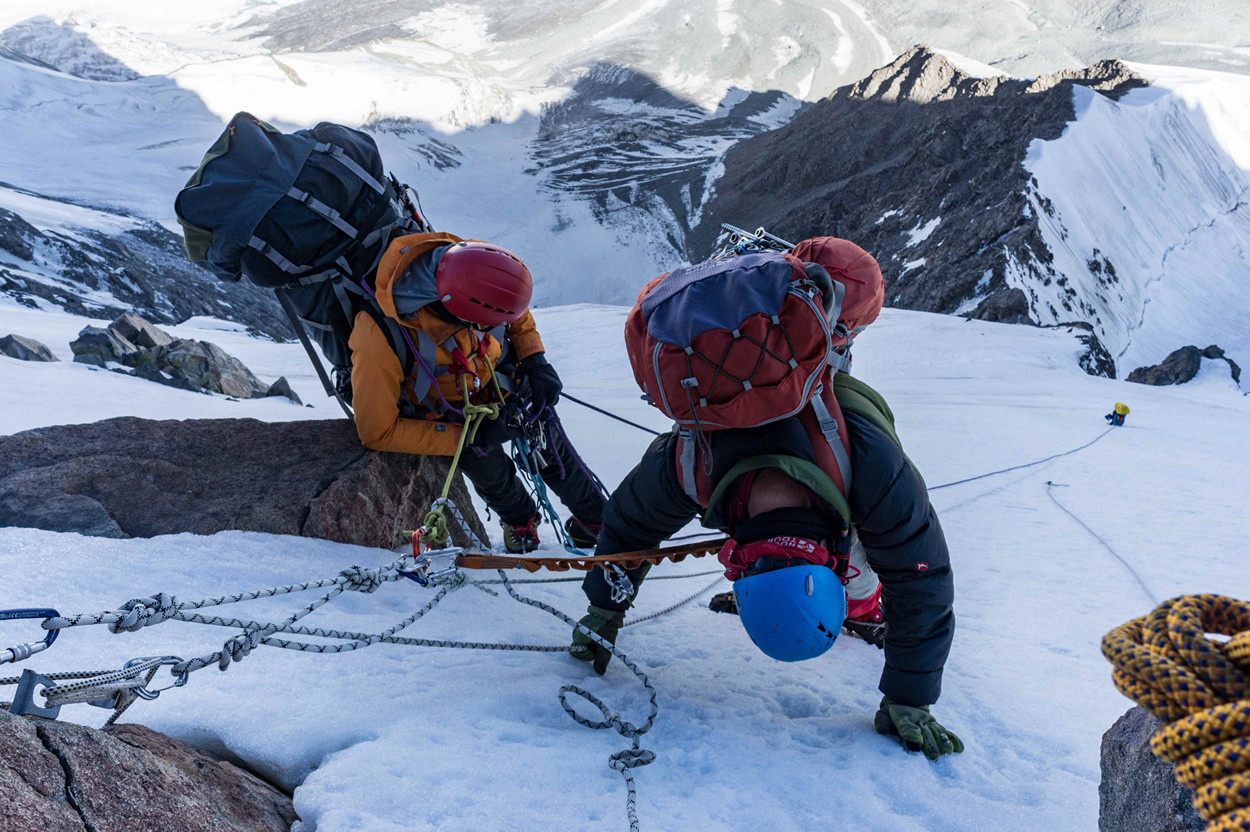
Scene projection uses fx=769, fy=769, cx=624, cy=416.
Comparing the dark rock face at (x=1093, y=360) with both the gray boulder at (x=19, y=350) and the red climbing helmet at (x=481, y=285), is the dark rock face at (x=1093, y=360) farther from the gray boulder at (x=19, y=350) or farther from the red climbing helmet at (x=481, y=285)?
the gray boulder at (x=19, y=350)

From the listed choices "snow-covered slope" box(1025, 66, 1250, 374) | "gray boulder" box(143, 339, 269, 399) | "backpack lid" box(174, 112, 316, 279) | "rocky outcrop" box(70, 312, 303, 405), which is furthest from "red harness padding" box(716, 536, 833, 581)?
"snow-covered slope" box(1025, 66, 1250, 374)

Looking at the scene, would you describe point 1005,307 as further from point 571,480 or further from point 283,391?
point 571,480

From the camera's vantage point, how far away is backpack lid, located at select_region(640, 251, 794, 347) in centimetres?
192

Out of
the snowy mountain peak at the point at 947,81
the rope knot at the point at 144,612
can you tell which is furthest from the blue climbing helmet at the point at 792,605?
the snowy mountain peak at the point at 947,81

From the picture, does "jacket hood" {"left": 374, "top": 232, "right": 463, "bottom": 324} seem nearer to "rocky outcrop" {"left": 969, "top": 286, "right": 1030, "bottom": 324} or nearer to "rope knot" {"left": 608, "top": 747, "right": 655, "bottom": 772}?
"rope knot" {"left": 608, "top": 747, "right": 655, "bottom": 772}

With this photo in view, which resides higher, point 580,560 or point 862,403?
point 862,403

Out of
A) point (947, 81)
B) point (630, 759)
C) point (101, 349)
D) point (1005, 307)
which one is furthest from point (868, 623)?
point (947, 81)

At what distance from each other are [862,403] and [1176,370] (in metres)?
23.8

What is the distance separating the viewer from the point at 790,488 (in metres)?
1.98

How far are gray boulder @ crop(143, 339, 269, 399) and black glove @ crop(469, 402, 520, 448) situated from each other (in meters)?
6.23

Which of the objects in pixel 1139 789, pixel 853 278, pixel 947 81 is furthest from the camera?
pixel 947 81

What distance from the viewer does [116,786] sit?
1.19 metres

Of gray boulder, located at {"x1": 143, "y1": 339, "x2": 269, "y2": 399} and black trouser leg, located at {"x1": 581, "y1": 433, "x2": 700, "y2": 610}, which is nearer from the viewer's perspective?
black trouser leg, located at {"x1": 581, "y1": 433, "x2": 700, "y2": 610}

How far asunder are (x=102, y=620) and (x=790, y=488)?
150 cm
